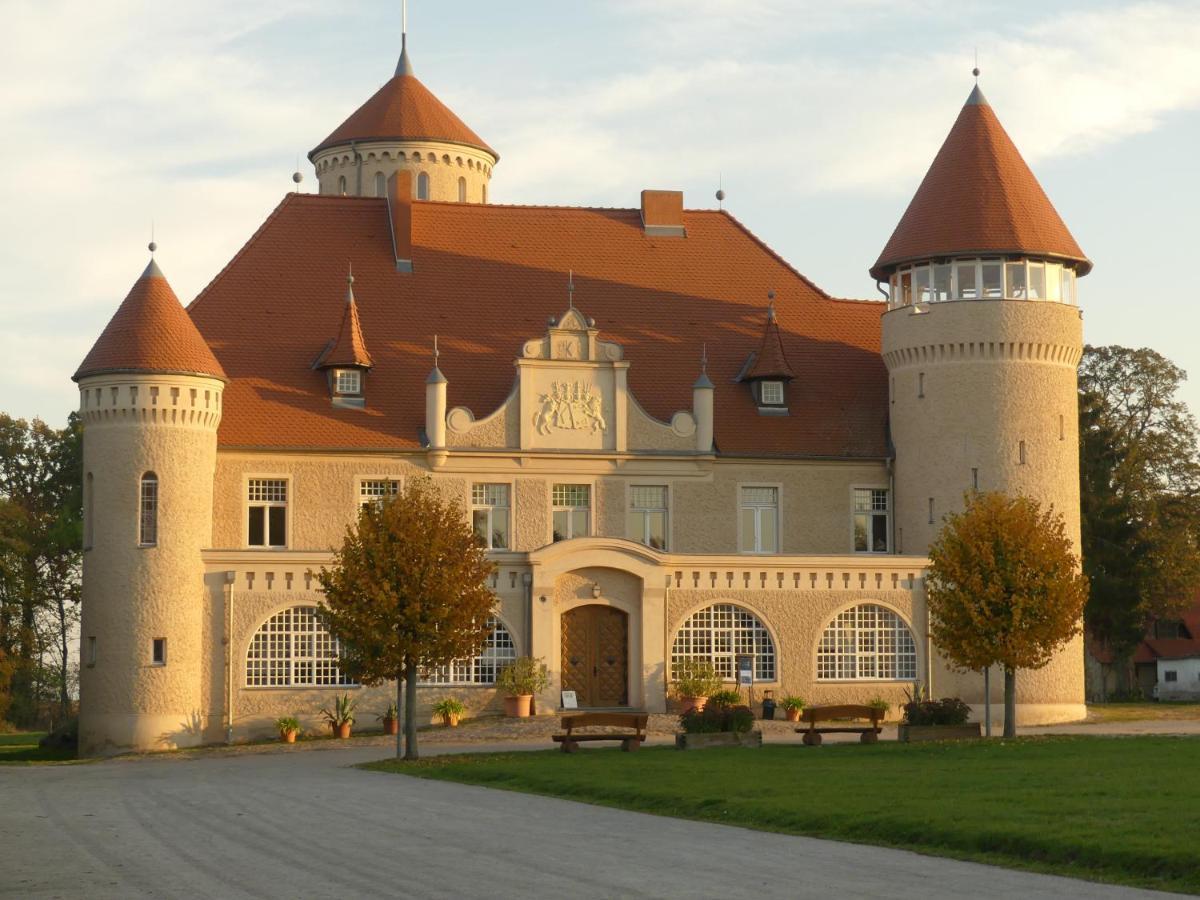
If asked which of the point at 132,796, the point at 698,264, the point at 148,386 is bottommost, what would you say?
the point at 132,796

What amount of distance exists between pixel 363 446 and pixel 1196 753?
2306 cm

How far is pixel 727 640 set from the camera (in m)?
46.2

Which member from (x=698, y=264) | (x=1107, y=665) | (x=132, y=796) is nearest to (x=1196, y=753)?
(x=132, y=796)

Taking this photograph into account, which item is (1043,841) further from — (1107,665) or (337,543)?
(1107,665)

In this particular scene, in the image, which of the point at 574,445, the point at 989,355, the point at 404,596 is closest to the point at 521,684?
the point at 574,445

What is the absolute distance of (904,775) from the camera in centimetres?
2727

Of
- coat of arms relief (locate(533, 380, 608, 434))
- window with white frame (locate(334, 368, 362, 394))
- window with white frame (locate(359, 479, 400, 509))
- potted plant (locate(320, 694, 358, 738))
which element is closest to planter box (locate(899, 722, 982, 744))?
potted plant (locate(320, 694, 358, 738))

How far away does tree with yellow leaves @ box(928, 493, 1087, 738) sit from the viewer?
3775cm

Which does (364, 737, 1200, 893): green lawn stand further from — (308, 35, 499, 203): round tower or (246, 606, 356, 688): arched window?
(308, 35, 499, 203): round tower

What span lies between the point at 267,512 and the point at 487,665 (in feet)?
21.5

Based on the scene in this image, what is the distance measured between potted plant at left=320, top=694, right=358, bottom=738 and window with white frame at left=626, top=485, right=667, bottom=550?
8.71m

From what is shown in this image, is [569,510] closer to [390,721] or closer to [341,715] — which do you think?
[390,721]

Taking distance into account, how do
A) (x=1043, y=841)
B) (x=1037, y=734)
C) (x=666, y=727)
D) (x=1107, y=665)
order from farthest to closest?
1. (x=1107, y=665)
2. (x=666, y=727)
3. (x=1037, y=734)
4. (x=1043, y=841)

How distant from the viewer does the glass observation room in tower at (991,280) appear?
157 feet
